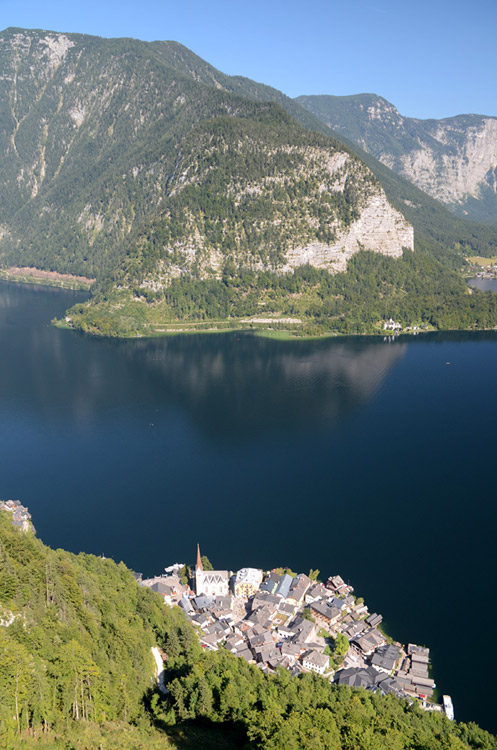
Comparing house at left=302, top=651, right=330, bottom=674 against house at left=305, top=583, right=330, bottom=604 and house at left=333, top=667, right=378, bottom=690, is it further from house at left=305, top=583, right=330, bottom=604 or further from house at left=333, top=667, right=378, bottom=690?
house at left=305, top=583, right=330, bottom=604

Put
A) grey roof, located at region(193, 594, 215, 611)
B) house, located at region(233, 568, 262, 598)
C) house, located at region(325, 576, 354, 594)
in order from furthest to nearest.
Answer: house, located at region(233, 568, 262, 598) < house, located at region(325, 576, 354, 594) < grey roof, located at region(193, 594, 215, 611)

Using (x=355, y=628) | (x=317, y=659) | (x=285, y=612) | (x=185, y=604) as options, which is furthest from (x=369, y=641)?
(x=185, y=604)

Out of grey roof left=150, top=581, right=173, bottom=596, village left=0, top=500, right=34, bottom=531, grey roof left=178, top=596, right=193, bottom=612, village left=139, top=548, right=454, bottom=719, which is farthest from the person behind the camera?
village left=0, top=500, right=34, bottom=531

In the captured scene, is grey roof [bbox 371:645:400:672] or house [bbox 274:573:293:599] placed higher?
house [bbox 274:573:293:599]

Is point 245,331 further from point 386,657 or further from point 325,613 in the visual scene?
point 386,657

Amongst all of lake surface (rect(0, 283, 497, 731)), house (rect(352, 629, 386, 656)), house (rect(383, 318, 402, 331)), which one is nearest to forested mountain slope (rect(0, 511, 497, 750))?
house (rect(352, 629, 386, 656))

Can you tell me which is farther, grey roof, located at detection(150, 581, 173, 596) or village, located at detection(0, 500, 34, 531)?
village, located at detection(0, 500, 34, 531)

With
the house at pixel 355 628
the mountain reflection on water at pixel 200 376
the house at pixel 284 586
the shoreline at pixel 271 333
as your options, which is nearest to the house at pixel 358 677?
the house at pixel 355 628
